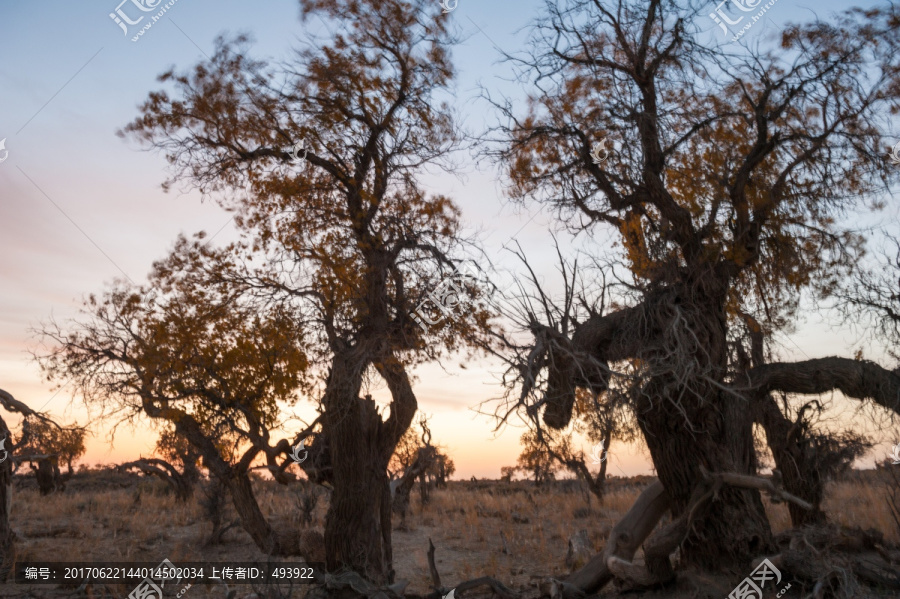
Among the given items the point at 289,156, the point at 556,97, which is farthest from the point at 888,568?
the point at 289,156

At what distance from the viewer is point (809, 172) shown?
39.4 ft

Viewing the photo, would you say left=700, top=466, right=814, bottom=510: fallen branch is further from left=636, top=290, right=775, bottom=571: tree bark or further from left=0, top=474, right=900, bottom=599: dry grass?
left=0, top=474, right=900, bottom=599: dry grass

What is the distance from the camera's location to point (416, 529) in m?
20.9

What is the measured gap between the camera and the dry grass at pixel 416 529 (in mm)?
14656

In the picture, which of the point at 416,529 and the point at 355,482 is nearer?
the point at 355,482

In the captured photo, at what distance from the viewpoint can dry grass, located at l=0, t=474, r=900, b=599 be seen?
14.7 metres

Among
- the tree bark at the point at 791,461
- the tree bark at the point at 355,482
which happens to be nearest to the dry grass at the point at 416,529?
the tree bark at the point at 355,482

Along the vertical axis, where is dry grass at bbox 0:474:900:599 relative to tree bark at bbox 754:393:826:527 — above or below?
below

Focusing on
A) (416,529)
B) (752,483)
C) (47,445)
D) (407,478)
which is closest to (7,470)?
(47,445)

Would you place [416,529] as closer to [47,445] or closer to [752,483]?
[47,445]

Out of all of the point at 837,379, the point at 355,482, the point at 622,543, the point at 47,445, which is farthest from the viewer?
the point at 47,445

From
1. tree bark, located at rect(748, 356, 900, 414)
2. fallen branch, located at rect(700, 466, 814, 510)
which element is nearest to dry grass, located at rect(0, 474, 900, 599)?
fallen branch, located at rect(700, 466, 814, 510)

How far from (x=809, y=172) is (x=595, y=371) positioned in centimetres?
540

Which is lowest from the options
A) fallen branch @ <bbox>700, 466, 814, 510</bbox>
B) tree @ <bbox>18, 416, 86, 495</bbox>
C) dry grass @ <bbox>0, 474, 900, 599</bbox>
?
dry grass @ <bbox>0, 474, 900, 599</bbox>
